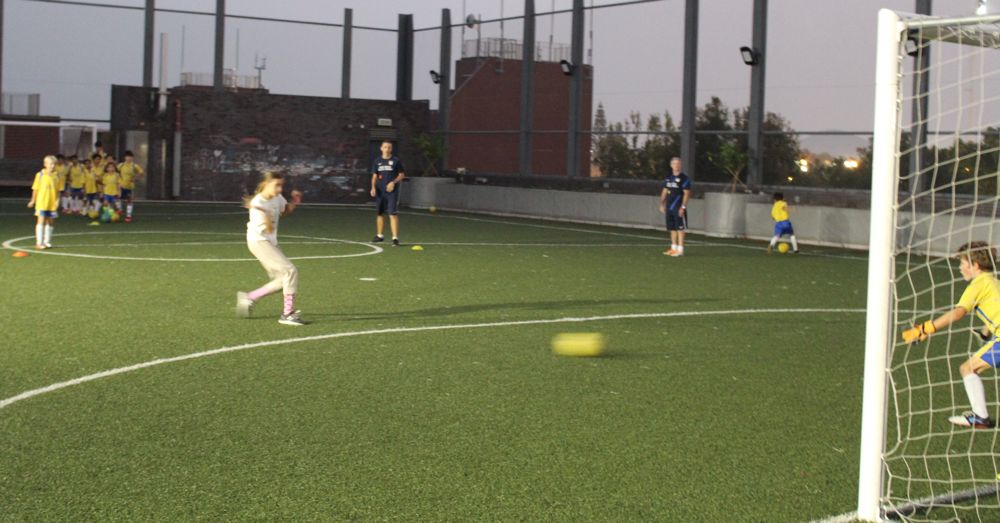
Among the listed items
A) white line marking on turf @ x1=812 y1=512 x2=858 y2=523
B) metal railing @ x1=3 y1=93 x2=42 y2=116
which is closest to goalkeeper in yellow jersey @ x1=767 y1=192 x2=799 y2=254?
white line marking on turf @ x1=812 y1=512 x2=858 y2=523

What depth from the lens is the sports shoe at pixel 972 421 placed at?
7574 millimetres

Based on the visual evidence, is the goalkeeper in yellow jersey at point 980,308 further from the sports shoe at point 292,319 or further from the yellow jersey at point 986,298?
the sports shoe at point 292,319

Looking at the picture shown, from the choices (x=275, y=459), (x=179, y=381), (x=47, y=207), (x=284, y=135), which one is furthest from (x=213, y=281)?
(x=284, y=135)

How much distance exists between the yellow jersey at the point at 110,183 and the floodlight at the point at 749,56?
1455 centimetres

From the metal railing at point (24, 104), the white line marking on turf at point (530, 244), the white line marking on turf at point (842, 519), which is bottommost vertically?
the white line marking on turf at point (842, 519)

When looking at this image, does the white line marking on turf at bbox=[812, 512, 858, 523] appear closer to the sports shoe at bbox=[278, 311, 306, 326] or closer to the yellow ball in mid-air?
the yellow ball in mid-air

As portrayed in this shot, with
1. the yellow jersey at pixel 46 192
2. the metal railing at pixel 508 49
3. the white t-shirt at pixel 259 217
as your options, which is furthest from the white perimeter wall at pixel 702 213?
the yellow jersey at pixel 46 192

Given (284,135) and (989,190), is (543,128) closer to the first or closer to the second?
(284,135)

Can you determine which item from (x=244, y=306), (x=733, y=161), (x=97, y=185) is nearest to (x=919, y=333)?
(x=244, y=306)

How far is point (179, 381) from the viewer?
8.41 metres

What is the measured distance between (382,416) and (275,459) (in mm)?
1190

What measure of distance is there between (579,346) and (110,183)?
19.1 m

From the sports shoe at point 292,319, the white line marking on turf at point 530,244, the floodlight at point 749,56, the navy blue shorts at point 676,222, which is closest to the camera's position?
the sports shoe at point 292,319

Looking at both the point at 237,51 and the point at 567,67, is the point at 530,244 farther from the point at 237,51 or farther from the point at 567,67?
the point at 237,51
